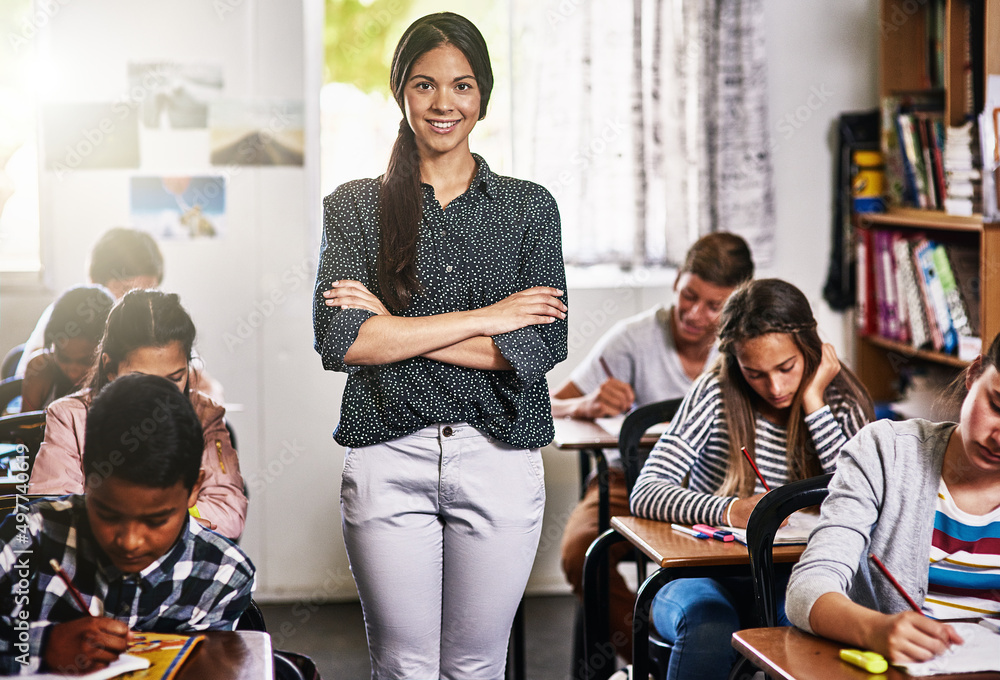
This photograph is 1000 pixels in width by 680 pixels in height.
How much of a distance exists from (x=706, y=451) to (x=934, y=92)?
1.92 meters

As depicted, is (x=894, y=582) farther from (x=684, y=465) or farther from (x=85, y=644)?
(x=85, y=644)

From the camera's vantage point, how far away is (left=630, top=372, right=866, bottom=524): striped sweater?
2014 millimetres

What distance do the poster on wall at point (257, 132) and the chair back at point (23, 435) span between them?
1.91 meters

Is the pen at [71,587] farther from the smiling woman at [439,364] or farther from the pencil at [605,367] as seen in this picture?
the pencil at [605,367]

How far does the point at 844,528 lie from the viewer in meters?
1.49

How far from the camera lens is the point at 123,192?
3424 millimetres

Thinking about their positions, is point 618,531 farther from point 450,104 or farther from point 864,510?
point 450,104

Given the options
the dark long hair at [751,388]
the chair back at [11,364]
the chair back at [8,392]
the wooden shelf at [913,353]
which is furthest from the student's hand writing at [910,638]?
the chair back at [11,364]

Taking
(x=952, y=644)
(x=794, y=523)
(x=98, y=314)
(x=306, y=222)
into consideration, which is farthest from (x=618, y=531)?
(x=306, y=222)

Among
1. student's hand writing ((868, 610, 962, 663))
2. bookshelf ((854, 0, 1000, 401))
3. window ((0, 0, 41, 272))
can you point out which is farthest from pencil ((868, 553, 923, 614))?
window ((0, 0, 41, 272))

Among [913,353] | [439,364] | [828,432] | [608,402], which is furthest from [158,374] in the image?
[913,353]

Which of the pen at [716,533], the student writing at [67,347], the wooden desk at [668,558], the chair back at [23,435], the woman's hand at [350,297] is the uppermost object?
the woman's hand at [350,297]

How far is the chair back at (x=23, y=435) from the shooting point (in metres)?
1.55

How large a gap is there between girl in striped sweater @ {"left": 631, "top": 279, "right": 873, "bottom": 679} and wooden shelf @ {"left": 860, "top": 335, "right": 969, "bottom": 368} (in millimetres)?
917
